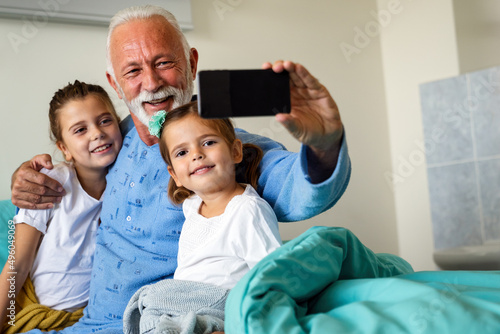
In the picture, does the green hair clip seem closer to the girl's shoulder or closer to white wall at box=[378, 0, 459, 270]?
the girl's shoulder

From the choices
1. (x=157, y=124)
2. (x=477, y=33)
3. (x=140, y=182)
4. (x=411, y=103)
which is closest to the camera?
(x=157, y=124)

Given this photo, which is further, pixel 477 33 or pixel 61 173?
pixel 477 33

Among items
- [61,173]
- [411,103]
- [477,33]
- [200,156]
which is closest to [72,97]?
[61,173]

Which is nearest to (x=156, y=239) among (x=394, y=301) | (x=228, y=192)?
(x=228, y=192)

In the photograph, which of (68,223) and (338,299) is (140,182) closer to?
(68,223)

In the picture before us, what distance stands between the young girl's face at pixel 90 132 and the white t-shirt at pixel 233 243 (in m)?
0.54

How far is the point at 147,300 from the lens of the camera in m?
1.05

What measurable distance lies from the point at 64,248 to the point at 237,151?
65 cm

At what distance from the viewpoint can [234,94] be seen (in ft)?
2.51

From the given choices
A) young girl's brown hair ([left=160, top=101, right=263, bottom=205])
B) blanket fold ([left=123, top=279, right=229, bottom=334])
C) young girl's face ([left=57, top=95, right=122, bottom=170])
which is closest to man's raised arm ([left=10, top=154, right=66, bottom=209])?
young girl's face ([left=57, top=95, right=122, bottom=170])

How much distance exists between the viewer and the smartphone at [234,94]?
76cm

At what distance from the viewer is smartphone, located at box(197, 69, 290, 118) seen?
0.76 metres

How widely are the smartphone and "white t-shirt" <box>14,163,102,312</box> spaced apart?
94 centimetres

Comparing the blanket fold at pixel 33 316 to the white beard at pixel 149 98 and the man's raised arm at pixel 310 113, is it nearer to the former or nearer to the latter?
the white beard at pixel 149 98
